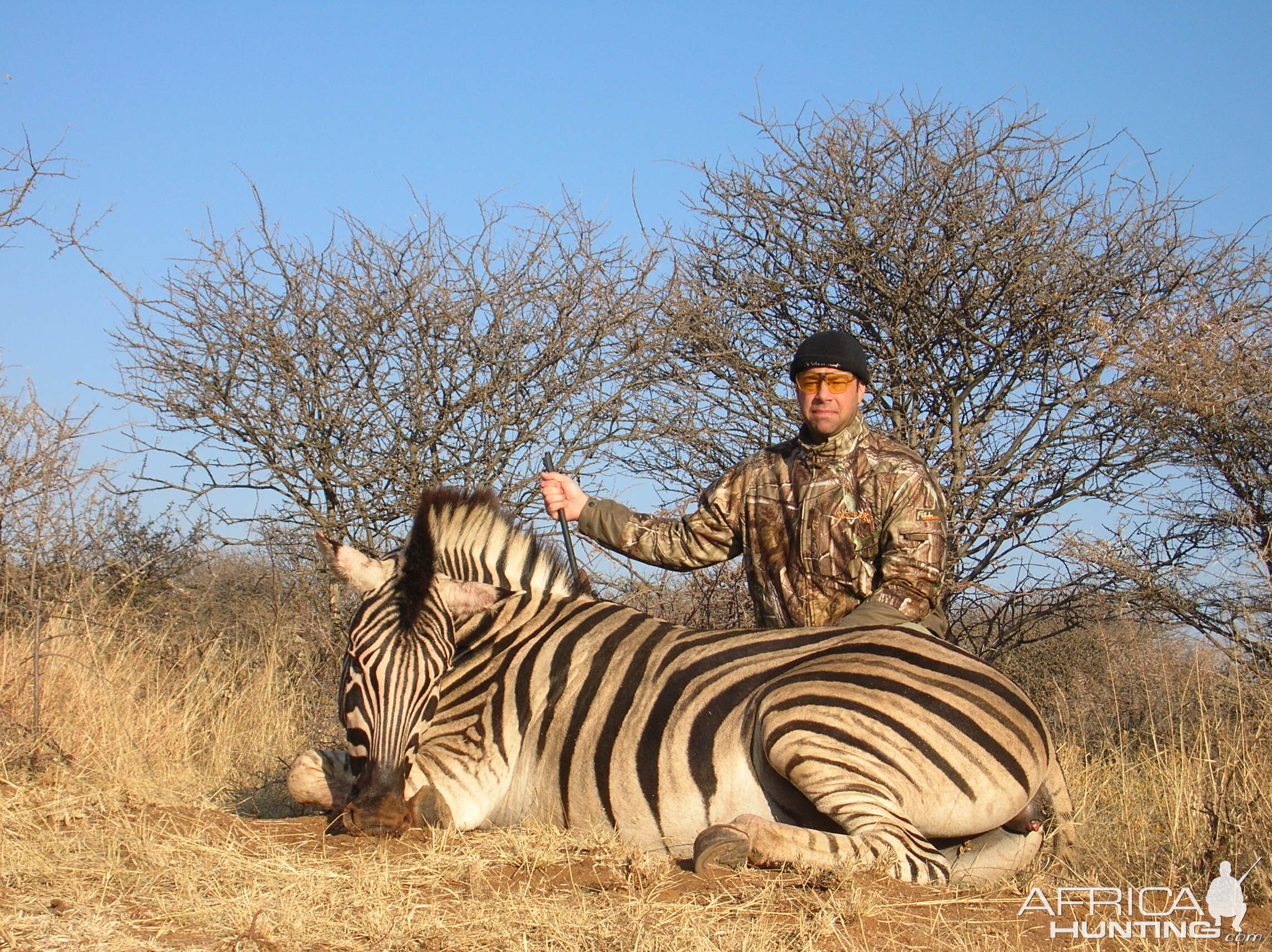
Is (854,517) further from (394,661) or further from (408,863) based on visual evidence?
(408,863)

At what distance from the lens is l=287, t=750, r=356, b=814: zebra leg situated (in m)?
4.25

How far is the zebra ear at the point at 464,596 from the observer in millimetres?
4273

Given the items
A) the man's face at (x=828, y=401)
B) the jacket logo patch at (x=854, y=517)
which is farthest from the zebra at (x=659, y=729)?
the man's face at (x=828, y=401)

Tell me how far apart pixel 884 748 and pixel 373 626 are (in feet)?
5.93

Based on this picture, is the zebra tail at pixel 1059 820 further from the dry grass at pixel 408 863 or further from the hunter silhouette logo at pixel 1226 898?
the hunter silhouette logo at pixel 1226 898

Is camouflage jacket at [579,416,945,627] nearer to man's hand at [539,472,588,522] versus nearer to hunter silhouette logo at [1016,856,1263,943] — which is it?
man's hand at [539,472,588,522]

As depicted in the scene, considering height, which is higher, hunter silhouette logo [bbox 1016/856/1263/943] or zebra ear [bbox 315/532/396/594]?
zebra ear [bbox 315/532/396/594]

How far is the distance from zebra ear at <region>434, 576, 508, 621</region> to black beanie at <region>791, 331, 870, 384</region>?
160cm

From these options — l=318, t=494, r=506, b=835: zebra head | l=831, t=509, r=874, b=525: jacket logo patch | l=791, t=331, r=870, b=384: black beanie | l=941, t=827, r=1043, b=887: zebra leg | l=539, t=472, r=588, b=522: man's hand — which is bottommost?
l=941, t=827, r=1043, b=887: zebra leg

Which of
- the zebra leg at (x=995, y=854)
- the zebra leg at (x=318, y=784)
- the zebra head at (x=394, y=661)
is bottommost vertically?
the zebra leg at (x=995, y=854)

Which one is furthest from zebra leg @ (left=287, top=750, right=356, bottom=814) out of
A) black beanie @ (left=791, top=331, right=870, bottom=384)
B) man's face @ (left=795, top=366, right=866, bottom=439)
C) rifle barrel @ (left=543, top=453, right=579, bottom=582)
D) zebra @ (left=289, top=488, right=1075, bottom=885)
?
black beanie @ (left=791, top=331, right=870, bottom=384)

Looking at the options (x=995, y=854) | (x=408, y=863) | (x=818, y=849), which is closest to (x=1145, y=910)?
(x=995, y=854)

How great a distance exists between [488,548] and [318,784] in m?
1.09

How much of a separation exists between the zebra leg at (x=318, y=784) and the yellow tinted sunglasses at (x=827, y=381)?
2.35 meters
